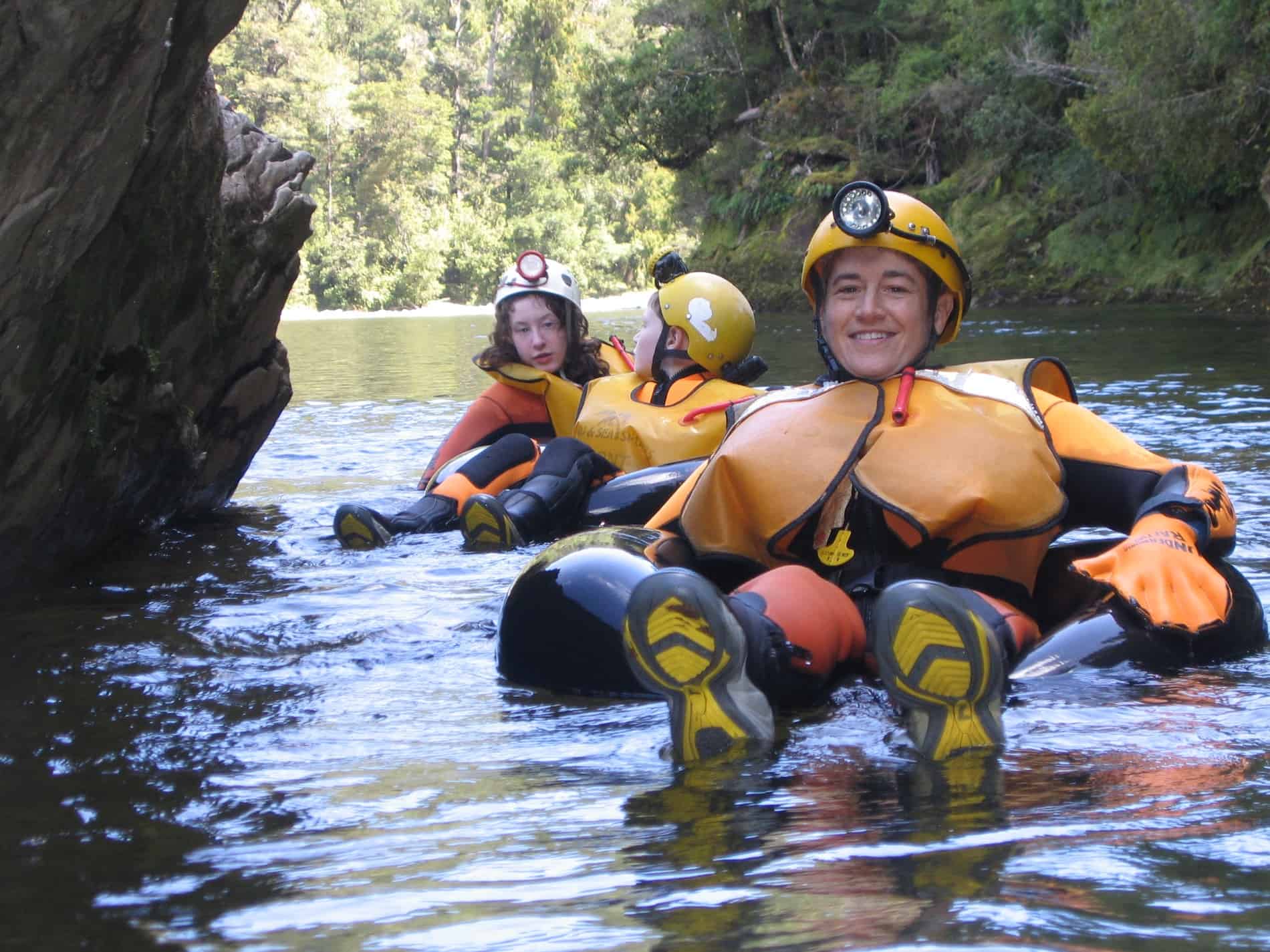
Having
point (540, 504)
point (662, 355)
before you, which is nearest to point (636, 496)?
point (540, 504)

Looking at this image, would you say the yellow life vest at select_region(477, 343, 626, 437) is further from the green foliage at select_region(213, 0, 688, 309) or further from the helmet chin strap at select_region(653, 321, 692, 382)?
the green foliage at select_region(213, 0, 688, 309)

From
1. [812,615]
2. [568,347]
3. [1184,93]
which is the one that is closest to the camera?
[812,615]

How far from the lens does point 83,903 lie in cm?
219

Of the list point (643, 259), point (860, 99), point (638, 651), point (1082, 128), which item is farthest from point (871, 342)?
point (643, 259)

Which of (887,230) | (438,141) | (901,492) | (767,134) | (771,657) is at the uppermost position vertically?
(438,141)

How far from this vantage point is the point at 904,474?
359 centimetres

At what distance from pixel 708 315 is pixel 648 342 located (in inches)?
14.6

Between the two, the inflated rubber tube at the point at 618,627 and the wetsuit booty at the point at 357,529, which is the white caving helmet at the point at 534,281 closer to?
the wetsuit booty at the point at 357,529

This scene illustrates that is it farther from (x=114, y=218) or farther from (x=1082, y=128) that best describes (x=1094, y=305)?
(x=114, y=218)

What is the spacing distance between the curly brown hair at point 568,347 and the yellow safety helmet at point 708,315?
958mm

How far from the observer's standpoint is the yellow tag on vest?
3738 millimetres

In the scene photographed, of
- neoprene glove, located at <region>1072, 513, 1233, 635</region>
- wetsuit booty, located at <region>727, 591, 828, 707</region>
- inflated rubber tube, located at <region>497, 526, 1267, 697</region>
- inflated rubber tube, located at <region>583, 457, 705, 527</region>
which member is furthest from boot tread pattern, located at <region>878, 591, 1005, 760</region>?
inflated rubber tube, located at <region>583, 457, 705, 527</region>

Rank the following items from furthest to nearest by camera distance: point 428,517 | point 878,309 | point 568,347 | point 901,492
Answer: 1. point 568,347
2. point 428,517
3. point 878,309
4. point 901,492

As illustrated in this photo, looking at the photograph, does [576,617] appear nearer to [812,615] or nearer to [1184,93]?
[812,615]
